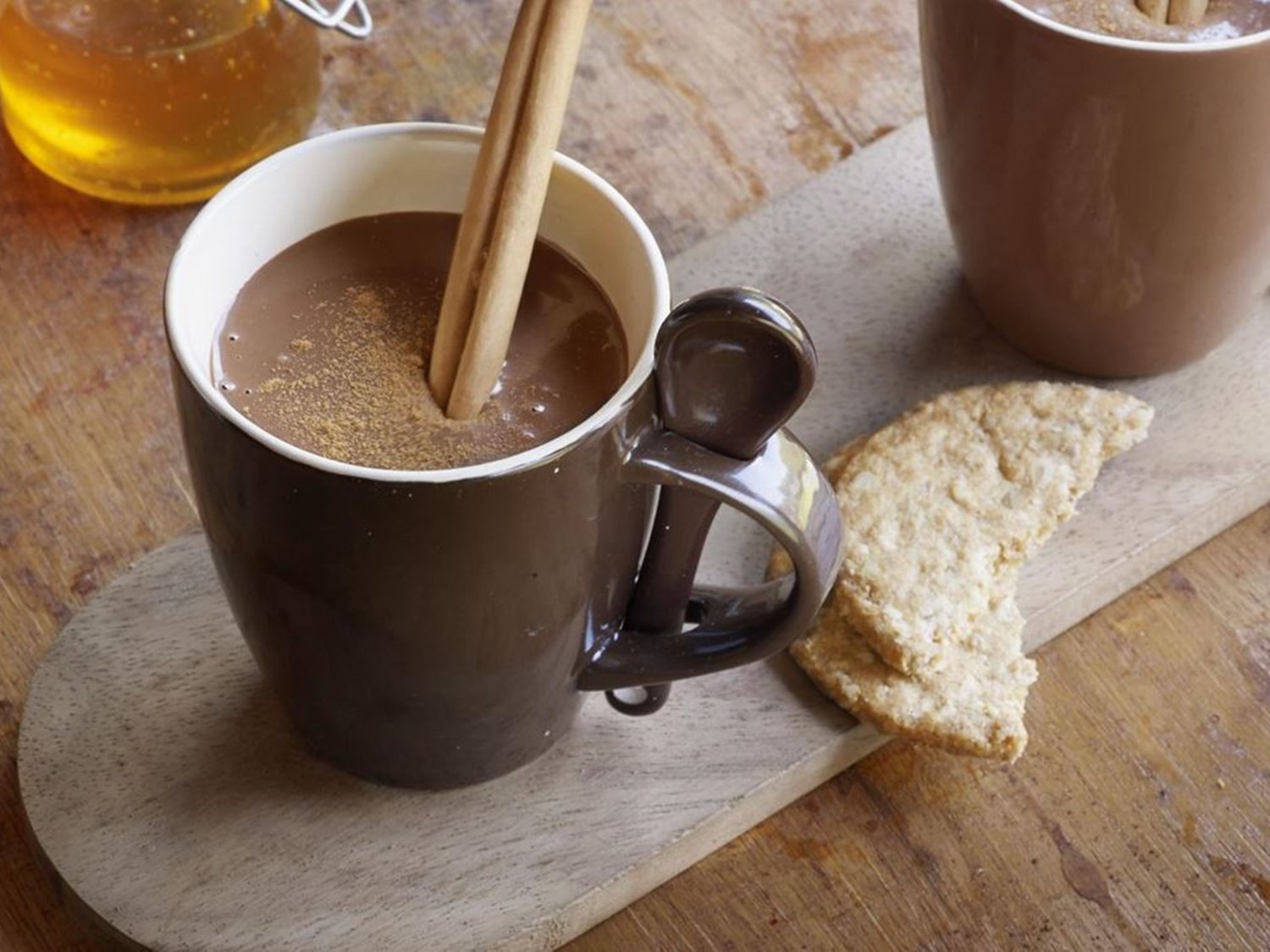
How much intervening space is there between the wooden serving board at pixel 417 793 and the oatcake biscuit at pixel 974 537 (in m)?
0.02

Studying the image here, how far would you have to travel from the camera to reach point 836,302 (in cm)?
95

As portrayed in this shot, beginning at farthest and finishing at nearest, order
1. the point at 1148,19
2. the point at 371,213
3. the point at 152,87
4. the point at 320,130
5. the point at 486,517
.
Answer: the point at 320,130, the point at 152,87, the point at 1148,19, the point at 371,213, the point at 486,517

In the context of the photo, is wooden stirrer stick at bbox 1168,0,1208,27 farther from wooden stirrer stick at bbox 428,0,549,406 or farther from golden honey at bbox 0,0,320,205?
golden honey at bbox 0,0,320,205

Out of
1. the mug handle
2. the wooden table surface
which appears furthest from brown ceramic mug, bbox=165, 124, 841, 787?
the wooden table surface

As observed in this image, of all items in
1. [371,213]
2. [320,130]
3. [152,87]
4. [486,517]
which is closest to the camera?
[486,517]

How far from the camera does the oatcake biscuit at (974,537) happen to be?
0.77 meters

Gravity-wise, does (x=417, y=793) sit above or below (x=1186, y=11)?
below

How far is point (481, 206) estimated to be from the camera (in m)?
0.63

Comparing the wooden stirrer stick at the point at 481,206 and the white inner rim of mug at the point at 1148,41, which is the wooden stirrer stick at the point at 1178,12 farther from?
the wooden stirrer stick at the point at 481,206

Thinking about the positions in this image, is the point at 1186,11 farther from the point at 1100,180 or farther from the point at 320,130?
the point at 320,130

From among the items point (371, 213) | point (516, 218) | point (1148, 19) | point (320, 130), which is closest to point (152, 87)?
point (320, 130)

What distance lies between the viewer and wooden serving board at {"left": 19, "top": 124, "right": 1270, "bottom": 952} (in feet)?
2.32

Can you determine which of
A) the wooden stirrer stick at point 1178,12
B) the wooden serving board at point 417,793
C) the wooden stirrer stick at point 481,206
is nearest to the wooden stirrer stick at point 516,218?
the wooden stirrer stick at point 481,206

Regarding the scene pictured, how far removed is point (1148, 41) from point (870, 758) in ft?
1.15
